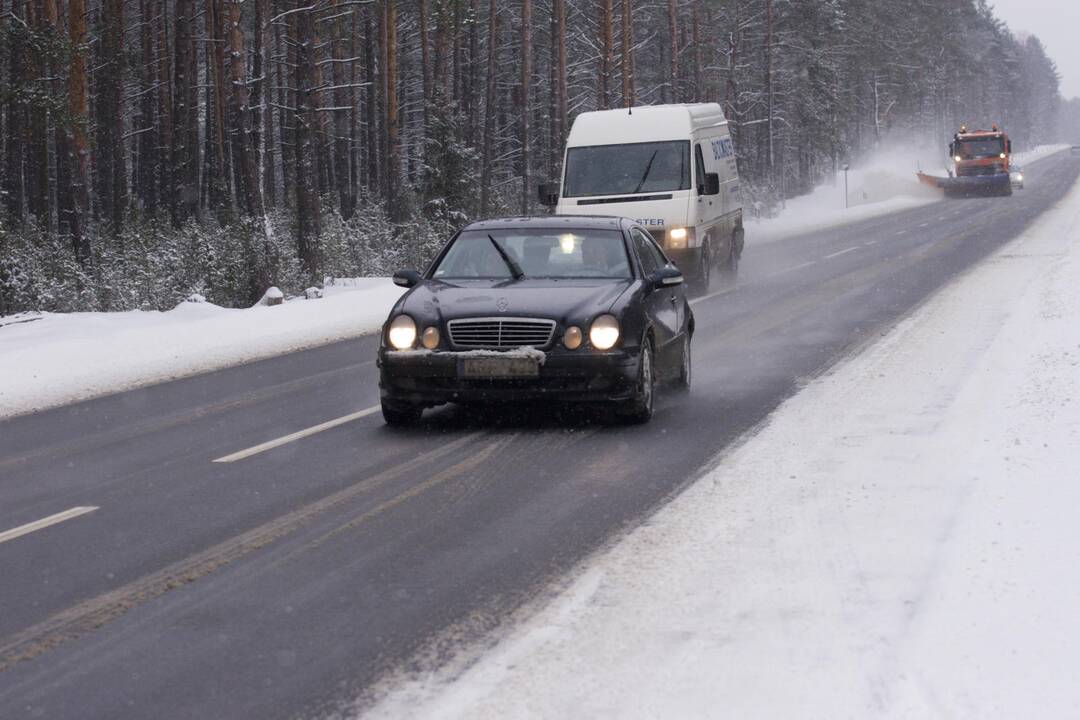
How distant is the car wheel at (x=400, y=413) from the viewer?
10.4 metres

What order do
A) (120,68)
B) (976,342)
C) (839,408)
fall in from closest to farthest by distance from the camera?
1. (839,408)
2. (976,342)
3. (120,68)

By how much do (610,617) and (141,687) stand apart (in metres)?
1.74

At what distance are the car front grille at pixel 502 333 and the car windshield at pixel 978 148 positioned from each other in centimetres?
5624

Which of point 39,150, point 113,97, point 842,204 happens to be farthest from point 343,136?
point 842,204

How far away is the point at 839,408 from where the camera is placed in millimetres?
10633

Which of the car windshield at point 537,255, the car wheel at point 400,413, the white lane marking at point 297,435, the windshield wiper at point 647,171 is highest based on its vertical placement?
the windshield wiper at point 647,171

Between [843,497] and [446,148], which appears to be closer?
[843,497]

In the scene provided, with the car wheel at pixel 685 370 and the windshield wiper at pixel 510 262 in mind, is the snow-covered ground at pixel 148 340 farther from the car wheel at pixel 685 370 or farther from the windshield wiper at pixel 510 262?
the car wheel at pixel 685 370

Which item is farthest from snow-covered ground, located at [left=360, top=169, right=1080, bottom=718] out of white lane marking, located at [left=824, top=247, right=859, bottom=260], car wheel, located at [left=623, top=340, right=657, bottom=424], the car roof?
white lane marking, located at [left=824, top=247, right=859, bottom=260]

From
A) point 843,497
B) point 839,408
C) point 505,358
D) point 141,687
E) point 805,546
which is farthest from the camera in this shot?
point 839,408

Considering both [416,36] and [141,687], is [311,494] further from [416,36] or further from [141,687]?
[416,36]

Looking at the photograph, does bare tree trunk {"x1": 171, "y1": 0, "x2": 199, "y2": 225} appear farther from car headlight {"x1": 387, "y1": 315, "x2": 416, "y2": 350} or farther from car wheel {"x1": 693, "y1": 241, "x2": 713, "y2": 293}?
car headlight {"x1": 387, "y1": 315, "x2": 416, "y2": 350}

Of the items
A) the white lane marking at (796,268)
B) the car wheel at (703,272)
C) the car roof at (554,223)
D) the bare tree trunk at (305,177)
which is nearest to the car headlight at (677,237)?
the car wheel at (703,272)

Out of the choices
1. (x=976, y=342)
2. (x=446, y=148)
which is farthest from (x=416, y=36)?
(x=976, y=342)
